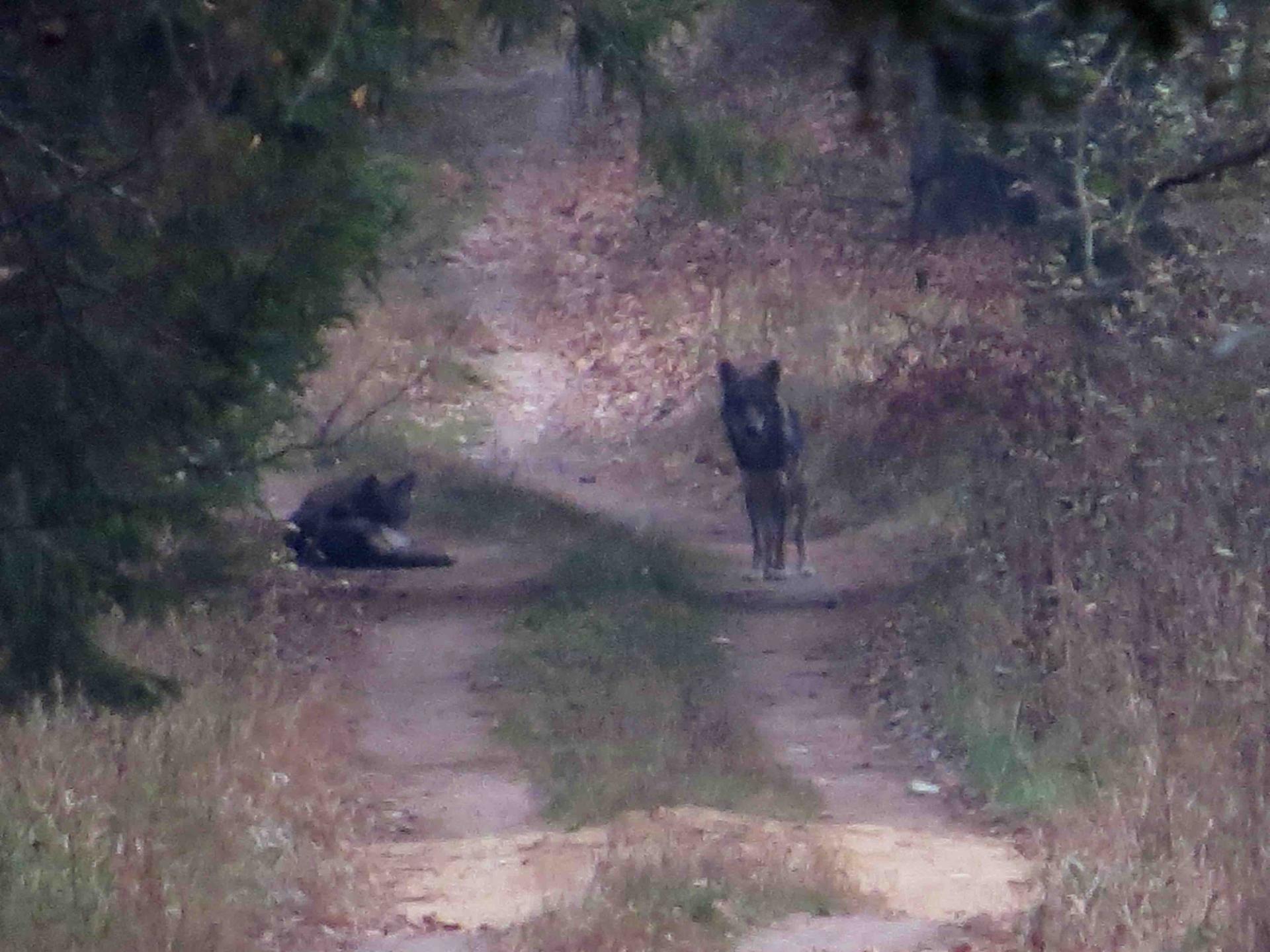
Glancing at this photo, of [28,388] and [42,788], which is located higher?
[28,388]

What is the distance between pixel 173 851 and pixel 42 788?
0.56 meters

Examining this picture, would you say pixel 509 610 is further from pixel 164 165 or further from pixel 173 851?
pixel 164 165

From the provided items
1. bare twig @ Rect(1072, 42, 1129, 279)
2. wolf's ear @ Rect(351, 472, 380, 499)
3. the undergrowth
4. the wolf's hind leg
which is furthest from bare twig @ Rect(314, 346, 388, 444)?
bare twig @ Rect(1072, 42, 1129, 279)

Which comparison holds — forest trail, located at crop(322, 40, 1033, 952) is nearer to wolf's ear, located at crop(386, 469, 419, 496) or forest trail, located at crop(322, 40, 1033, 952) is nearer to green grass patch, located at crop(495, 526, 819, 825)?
green grass patch, located at crop(495, 526, 819, 825)

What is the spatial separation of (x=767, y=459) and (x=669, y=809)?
733cm

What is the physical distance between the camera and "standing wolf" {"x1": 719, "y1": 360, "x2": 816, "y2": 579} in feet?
52.3

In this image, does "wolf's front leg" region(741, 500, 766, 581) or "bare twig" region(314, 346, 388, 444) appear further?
"wolf's front leg" region(741, 500, 766, 581)

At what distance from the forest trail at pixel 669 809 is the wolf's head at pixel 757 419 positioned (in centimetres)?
99

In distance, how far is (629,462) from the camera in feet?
73.4

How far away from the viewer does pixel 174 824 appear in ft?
26.2

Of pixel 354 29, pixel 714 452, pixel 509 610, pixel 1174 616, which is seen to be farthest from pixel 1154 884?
pixel 714 452

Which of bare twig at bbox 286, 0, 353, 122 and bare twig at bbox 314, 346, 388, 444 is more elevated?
bare twig at bbox 286, 0, 353, 122

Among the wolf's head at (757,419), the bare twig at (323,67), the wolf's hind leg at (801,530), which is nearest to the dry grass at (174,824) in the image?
the bare twig at (323,67)

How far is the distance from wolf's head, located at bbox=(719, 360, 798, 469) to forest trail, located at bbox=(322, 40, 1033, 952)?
0.99m
